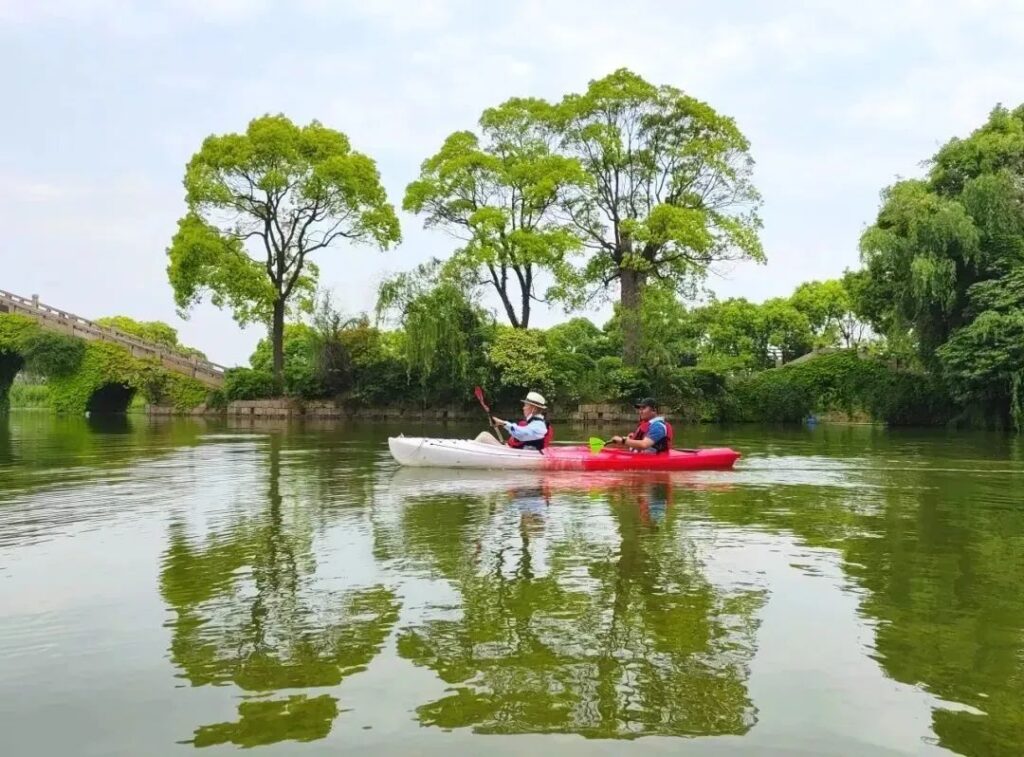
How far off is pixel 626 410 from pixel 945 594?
29.9 metres

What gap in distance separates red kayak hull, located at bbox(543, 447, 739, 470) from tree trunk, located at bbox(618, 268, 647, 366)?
882 inches

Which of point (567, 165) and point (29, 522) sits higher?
point (567, 165)

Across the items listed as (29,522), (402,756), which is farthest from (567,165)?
(402,756)

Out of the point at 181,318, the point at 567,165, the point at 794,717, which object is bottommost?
the point at 794,717

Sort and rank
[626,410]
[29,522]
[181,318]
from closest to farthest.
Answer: [29,522]
[626,410]
[181,318]

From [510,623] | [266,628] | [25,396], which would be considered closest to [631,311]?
[510,623]

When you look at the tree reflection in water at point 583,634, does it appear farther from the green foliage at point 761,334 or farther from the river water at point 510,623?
the green foliage at point 761,334

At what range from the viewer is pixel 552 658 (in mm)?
5102

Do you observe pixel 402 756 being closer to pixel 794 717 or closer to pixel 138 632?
pixel 794 717

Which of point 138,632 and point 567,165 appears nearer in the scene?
point 138,632

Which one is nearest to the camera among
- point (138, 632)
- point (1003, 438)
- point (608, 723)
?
point (608, 723)

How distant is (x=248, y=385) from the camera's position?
40.2m

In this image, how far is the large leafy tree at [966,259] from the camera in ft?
88.5

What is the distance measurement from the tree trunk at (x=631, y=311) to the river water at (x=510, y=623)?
2549cm
